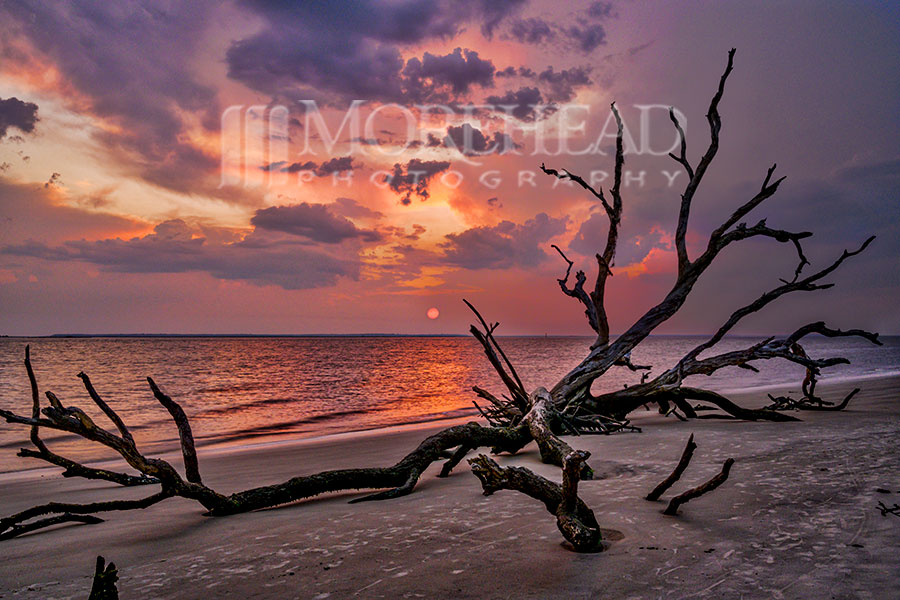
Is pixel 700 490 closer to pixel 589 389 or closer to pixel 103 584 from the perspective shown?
pixel 103 584

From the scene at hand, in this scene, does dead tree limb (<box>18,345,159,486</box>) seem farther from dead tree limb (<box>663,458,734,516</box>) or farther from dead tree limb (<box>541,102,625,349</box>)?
dead tree limb (<box>541,102,625,349</box>)

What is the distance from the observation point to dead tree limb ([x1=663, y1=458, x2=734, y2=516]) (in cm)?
365

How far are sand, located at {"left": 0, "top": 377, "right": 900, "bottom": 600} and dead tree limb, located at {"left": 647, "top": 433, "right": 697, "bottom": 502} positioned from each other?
125 millimetres

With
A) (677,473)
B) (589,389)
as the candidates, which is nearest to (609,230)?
(589,389)

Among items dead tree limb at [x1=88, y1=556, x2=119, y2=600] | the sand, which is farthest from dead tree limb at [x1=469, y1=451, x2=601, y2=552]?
dead tree limb at [x1=88, y1=556, x2=119, y2=600]

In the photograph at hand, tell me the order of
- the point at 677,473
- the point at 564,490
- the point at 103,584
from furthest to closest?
the point at 677,473, the point at 564,490, the point at 103,584

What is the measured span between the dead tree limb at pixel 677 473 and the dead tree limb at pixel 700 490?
16cm

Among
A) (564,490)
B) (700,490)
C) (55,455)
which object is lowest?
(700,490)

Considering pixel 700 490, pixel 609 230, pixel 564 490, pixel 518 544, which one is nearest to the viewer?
pixel 564 490

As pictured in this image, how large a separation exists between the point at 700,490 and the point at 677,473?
29cm

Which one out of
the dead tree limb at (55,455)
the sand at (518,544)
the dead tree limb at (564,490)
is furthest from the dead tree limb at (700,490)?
the dead tree limb at (55,455)

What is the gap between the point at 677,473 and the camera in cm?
407

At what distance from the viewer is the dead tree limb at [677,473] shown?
3945 millimetres

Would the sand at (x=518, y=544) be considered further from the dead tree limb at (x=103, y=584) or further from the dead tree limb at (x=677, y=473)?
Result: the dead tree limb at (x=103, y=584)
